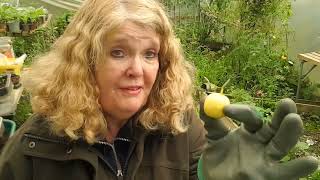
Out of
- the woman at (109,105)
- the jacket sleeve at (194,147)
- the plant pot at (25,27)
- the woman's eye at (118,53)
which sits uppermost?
the woman's eye at (118,53)

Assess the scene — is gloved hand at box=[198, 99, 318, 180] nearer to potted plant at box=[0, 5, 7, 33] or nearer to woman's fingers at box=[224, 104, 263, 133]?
woman's fingers at box=[224, 104, 263, 133]

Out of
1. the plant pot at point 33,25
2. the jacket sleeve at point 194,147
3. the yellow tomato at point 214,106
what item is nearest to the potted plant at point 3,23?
the plant pot at point 33,25

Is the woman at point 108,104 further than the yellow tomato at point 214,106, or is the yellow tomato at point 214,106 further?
the woman at point 108,104

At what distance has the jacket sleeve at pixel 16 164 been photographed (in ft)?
5.06

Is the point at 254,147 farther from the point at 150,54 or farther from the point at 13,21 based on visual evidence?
A: the point at 13,21

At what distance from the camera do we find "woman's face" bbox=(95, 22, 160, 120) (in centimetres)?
145

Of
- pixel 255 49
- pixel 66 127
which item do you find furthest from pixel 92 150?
pixel 255 49

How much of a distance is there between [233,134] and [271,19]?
425 centimetres

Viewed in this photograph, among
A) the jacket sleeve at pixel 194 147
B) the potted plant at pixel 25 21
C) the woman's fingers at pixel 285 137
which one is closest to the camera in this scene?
the woman's fingers at pixel 285 137

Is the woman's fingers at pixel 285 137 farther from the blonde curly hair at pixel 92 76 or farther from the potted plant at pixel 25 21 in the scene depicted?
the potted plant at pixel 25 21

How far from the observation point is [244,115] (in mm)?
1028

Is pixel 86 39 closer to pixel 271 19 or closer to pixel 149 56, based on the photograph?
pixel 149 56

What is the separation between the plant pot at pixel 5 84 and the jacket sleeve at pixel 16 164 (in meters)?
1.88

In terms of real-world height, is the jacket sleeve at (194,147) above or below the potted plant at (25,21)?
above
